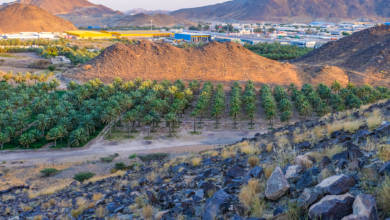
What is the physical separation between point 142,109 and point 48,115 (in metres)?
9.16

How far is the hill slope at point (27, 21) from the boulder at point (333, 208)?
6467 inches

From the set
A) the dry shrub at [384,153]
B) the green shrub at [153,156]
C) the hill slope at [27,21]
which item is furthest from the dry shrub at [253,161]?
the hill slope at [27,21]

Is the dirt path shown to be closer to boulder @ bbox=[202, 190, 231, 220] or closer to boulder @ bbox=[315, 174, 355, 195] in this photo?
boulder @ bbox=[202, 190, 231, 220]

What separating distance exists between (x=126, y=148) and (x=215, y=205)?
924 inches

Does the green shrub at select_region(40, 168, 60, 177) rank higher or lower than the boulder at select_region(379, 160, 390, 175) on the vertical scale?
lower

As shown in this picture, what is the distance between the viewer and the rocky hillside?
5.76m

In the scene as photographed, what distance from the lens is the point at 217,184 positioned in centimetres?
939

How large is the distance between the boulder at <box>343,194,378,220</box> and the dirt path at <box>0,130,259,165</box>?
23.0 m

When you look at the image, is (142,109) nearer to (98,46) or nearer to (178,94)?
(178,94)

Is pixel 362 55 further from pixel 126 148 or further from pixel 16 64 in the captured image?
pixel 16 64

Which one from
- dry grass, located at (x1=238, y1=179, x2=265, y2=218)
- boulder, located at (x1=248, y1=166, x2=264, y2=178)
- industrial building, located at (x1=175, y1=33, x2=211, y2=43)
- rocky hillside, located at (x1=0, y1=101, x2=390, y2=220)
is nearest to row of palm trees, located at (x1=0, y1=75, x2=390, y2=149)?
rocky hillside, located at (x1=0, y1=101, x2=390, y2=220)

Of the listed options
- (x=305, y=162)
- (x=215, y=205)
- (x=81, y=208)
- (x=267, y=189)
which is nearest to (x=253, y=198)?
(x=267, y=189)

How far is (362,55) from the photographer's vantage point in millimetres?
66312

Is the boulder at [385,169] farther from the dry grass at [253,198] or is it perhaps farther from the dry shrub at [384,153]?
the dry grass at [253,198]
